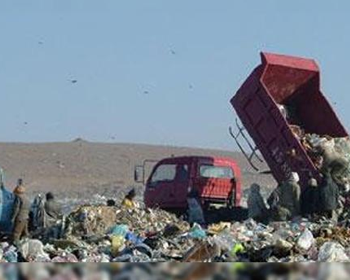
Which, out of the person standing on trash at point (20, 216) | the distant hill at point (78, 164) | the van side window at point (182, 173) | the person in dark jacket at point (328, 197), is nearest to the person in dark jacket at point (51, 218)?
the person standing on trash at point (20, 216)

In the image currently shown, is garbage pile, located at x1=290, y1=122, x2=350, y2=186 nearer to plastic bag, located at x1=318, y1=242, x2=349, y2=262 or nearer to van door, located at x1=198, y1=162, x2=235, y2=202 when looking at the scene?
van door, located at x1=198, y1=162, x2=235, y2=202

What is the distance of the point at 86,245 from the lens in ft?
44.8

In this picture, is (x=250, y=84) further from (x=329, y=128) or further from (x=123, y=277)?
(x=123, y=277)

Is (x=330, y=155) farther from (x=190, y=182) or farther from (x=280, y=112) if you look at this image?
(x=190, y=182)

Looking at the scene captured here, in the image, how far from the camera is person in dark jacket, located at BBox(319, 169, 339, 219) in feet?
51.5

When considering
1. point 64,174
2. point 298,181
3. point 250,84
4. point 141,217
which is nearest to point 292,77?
point 250,84

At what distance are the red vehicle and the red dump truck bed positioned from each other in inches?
55.1

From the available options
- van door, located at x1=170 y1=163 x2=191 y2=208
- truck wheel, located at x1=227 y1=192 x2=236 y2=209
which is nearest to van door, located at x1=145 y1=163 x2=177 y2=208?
van door, located at x1=170 y1=163 x2=191 y2=208

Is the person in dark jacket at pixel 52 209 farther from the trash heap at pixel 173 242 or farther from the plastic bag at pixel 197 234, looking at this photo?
the plastic bag at pixel 197 234

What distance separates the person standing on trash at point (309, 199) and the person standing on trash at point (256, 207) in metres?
0.74

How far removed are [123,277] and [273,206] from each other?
44.3 feet

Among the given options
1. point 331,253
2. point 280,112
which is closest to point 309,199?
point 280,112

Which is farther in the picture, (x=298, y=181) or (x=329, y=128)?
(x=329, y=128)

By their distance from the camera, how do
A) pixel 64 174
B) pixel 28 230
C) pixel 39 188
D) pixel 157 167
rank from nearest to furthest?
1. pixel 28 230
2. pixel 157 167
3. pixel 39 188
4. pixel 64 174
